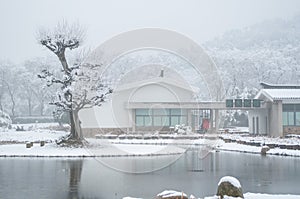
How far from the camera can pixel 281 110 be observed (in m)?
36.6

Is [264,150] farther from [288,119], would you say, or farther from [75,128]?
[288,119]

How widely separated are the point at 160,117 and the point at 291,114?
38.6 feet

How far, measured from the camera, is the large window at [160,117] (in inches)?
1678

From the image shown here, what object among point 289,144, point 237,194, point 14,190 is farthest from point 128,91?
point 237,194

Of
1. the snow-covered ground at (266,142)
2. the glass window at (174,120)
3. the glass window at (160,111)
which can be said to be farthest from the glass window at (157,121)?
the snow-covered ground at (266,142)

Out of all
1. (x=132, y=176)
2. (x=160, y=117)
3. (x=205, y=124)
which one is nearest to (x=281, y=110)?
(x=205, y=124)

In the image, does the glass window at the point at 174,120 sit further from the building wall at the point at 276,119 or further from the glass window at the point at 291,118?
the glass window at the point at 291,118

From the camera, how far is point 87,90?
1088 inches

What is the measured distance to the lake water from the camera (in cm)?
1254

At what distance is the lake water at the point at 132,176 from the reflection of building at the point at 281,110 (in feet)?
49.7

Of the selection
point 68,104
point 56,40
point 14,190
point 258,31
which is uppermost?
point 258,31

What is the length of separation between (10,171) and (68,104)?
10.6 m

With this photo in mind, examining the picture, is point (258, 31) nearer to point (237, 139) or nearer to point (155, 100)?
point (155, 100)

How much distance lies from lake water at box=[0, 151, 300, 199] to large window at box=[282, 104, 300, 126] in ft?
53.7
